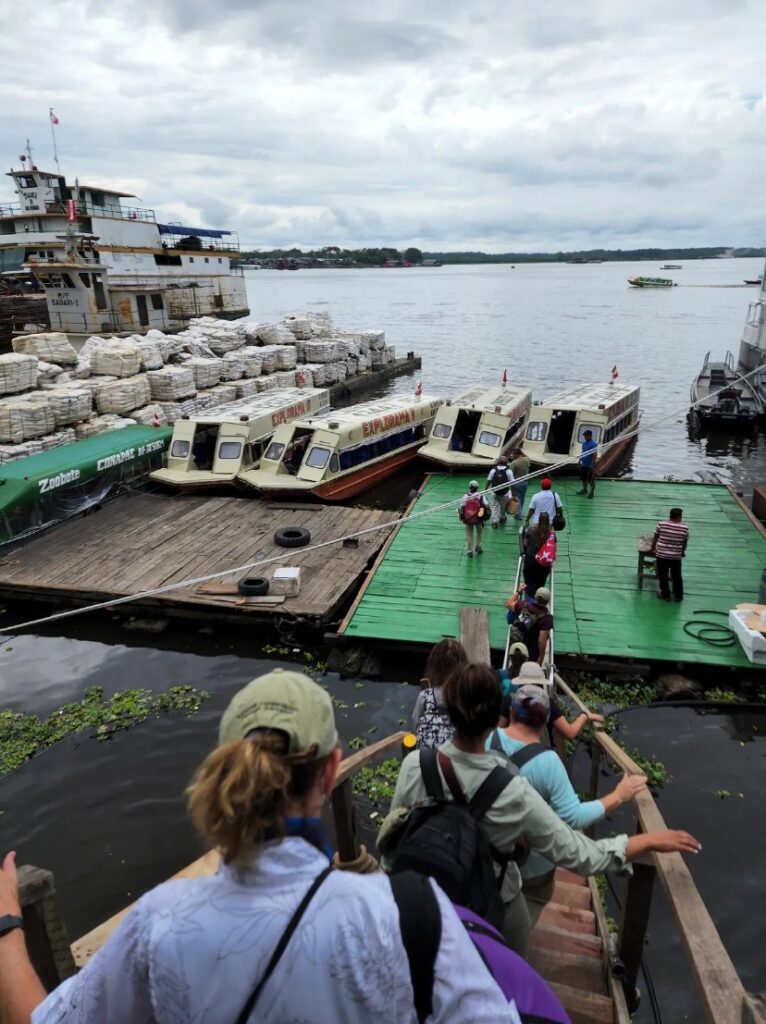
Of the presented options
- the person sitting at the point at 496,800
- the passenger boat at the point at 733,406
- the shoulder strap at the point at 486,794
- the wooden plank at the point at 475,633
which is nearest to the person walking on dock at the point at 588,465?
the wooden plank at the point at 475,633

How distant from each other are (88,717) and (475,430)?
1453 centimetres

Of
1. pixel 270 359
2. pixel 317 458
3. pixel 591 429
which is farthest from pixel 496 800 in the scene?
pixel 270 359

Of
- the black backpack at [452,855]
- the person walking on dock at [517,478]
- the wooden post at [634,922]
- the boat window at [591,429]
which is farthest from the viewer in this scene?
the boat window at [591,429]

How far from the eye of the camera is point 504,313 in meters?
99.4

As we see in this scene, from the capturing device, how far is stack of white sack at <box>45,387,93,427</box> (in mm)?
19984

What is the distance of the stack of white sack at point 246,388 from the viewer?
29047 millimetres

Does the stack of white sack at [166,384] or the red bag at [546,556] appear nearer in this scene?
the red bag at [546,556]

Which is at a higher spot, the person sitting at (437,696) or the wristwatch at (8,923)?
the wristwatch at (8,923)

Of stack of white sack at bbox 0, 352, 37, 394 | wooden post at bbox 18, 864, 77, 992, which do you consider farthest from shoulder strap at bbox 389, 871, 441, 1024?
stack of white sack at bbox 0, 352, 37, 394

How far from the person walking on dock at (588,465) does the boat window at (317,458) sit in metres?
7.09

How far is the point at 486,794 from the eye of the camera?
2.94 metres

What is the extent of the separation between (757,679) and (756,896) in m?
3.84

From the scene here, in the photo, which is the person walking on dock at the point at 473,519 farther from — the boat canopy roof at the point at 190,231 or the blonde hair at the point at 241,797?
the boat canopy roof at the point at 190,231

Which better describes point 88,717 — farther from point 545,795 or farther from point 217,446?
point 217,446
